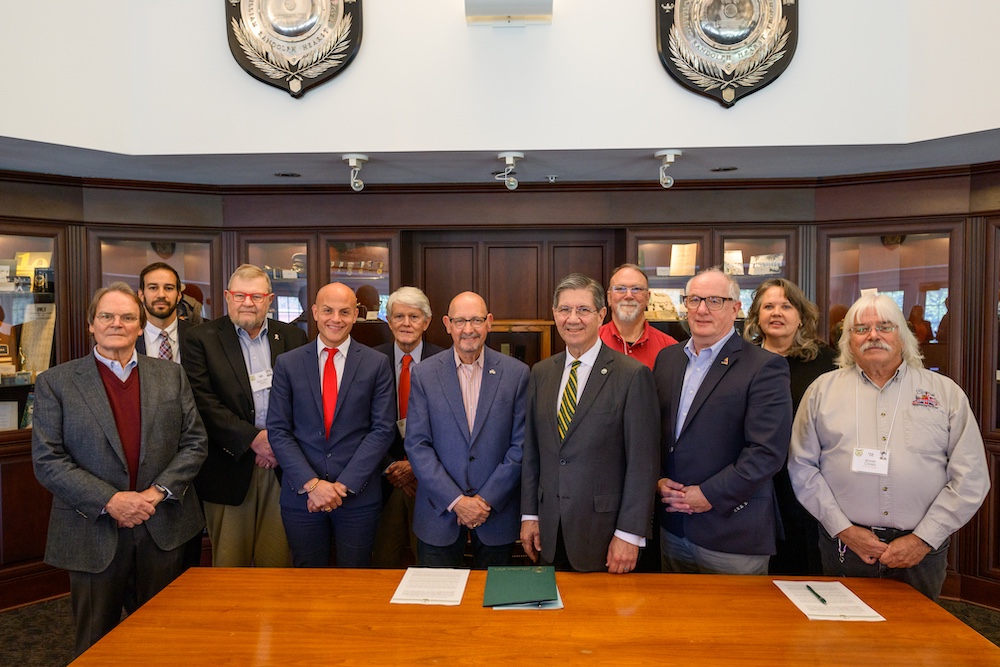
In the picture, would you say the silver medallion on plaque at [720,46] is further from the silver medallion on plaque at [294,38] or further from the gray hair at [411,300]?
the gray hair at [411,300]

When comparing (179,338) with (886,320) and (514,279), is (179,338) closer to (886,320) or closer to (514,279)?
(514,279)

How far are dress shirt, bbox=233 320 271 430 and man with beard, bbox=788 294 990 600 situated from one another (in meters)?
2.47

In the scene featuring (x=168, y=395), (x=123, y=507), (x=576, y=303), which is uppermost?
(x=576, y=303)

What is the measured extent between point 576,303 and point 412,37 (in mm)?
1900

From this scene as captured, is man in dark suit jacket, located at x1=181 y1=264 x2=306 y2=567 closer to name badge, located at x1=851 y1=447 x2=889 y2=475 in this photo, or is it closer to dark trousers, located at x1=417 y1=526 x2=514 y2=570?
dark trousers, located at x1=417 y1=526 x2=514 y2=570

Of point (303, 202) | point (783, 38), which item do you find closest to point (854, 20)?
point (783, 38)

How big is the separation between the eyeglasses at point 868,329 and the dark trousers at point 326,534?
7.19 ft

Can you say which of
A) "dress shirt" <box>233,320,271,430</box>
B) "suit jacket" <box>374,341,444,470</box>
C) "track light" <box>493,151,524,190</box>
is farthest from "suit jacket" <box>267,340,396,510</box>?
"track light" <box>493,151,524,190</box>

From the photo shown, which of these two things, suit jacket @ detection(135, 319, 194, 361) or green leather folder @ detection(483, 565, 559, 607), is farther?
suit jacket @ detection(135, 319, 194, 361)

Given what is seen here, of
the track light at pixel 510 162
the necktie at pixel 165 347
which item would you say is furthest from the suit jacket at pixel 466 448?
the necktie at pixel 165 347

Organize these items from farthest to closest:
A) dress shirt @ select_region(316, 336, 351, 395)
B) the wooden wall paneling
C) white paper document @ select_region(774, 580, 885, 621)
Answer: the wooden wall paneling
dress shirt @ select_region(316, 336, 351, 395)
white paper document @ select_region(774, 580, 885, 621)

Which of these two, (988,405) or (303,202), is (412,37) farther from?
(988,405)

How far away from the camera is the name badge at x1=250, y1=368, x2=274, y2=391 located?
3270mm

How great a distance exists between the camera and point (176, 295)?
3.60 metres
